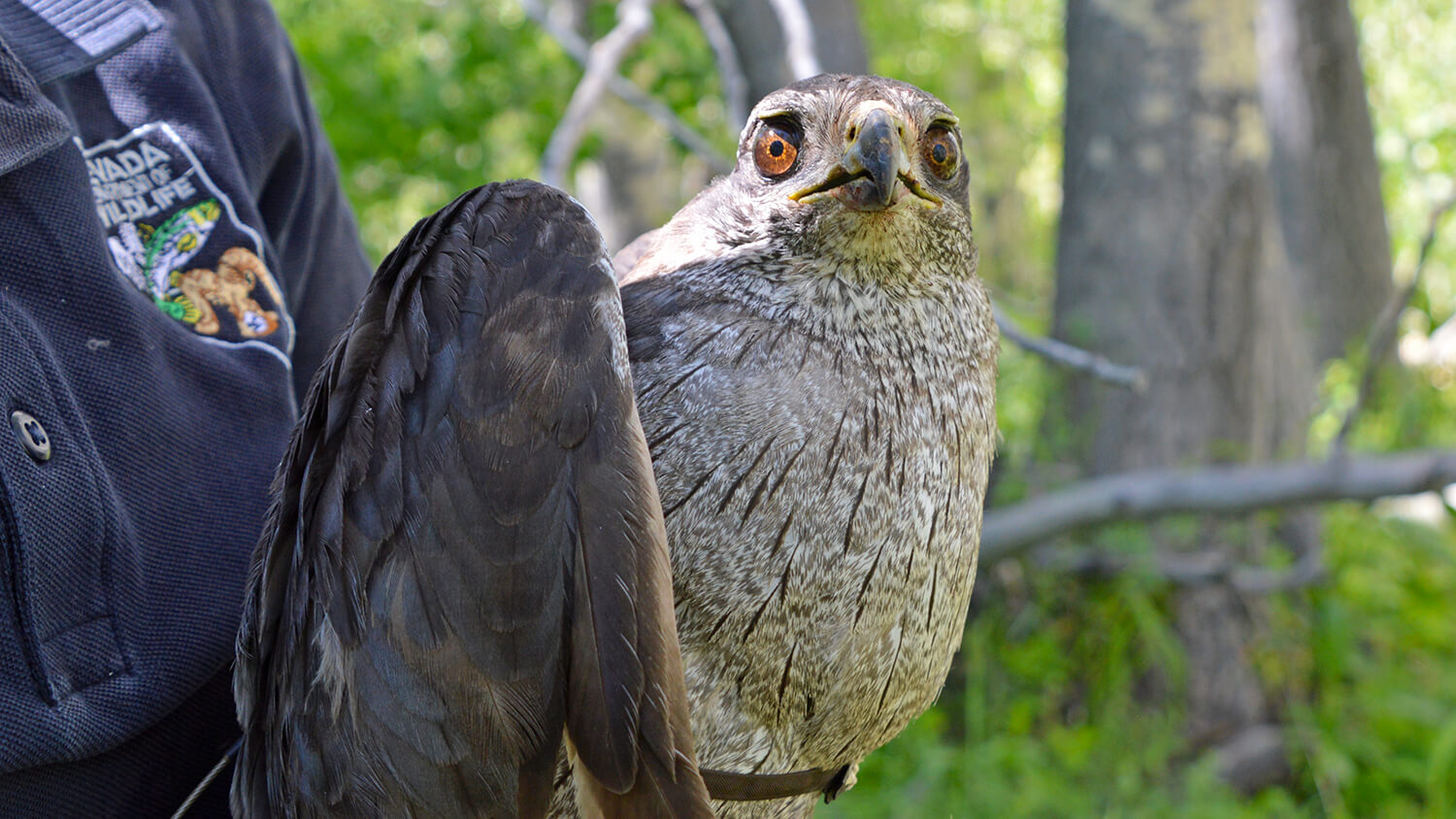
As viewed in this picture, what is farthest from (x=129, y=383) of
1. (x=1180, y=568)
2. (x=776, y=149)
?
(x=1180, y=568)

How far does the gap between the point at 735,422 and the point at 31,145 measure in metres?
0.97

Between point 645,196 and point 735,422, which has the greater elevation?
point 735,422

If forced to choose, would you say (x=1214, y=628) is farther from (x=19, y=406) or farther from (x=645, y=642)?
(x=19, y=406)

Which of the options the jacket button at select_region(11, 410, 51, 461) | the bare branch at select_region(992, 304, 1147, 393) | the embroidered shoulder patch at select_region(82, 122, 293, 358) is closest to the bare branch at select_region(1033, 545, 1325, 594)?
the bare branch at select_region(992, 304, 1147, 393)

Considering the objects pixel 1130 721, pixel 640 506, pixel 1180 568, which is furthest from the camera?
pixel 1130 721

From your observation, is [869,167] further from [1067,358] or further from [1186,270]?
[1186,270]

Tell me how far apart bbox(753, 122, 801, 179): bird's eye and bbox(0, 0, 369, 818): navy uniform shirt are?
0.79 meters

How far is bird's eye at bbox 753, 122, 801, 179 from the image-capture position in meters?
1.71

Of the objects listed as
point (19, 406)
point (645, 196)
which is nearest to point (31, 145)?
point (19, 406)

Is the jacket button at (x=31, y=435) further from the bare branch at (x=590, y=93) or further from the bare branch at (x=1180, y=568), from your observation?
the bare branch at (x=1180, y=568)

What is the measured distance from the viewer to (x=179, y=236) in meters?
1.78

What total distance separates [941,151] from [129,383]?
3.92ft

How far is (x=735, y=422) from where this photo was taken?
1504mm

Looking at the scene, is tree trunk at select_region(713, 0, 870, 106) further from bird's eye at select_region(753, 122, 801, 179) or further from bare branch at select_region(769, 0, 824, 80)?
bird's eye at select_region(753, 122, 801, 179)
